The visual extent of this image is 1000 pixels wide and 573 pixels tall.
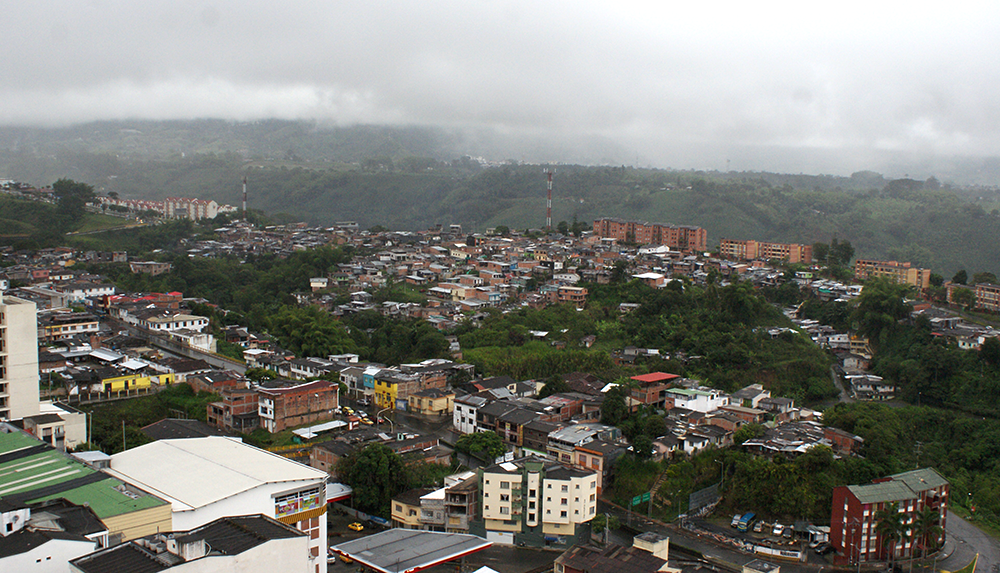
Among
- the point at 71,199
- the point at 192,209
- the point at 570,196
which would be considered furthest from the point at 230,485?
the point at 570,196

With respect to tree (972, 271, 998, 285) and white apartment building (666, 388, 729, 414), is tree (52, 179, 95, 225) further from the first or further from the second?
tree (972, 271, 998, 285)

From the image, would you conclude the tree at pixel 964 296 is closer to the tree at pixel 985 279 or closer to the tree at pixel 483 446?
the tree at pixel 985 279

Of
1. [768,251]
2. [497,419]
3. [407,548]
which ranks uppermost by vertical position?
[768,251]

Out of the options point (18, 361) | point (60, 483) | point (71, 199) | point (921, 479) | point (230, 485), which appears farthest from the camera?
point (71, 199)

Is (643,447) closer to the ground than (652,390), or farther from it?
closer to the ground

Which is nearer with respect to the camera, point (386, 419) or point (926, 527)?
point (926, 527)

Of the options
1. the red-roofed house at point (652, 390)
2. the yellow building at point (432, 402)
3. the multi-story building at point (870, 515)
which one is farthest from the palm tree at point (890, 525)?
the yellow building at point (432, 402)

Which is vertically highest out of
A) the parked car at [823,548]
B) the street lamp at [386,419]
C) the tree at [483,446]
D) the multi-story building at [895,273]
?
the multi-story building at [895,273]

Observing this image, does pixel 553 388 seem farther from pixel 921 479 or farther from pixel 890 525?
pixel 890 525
